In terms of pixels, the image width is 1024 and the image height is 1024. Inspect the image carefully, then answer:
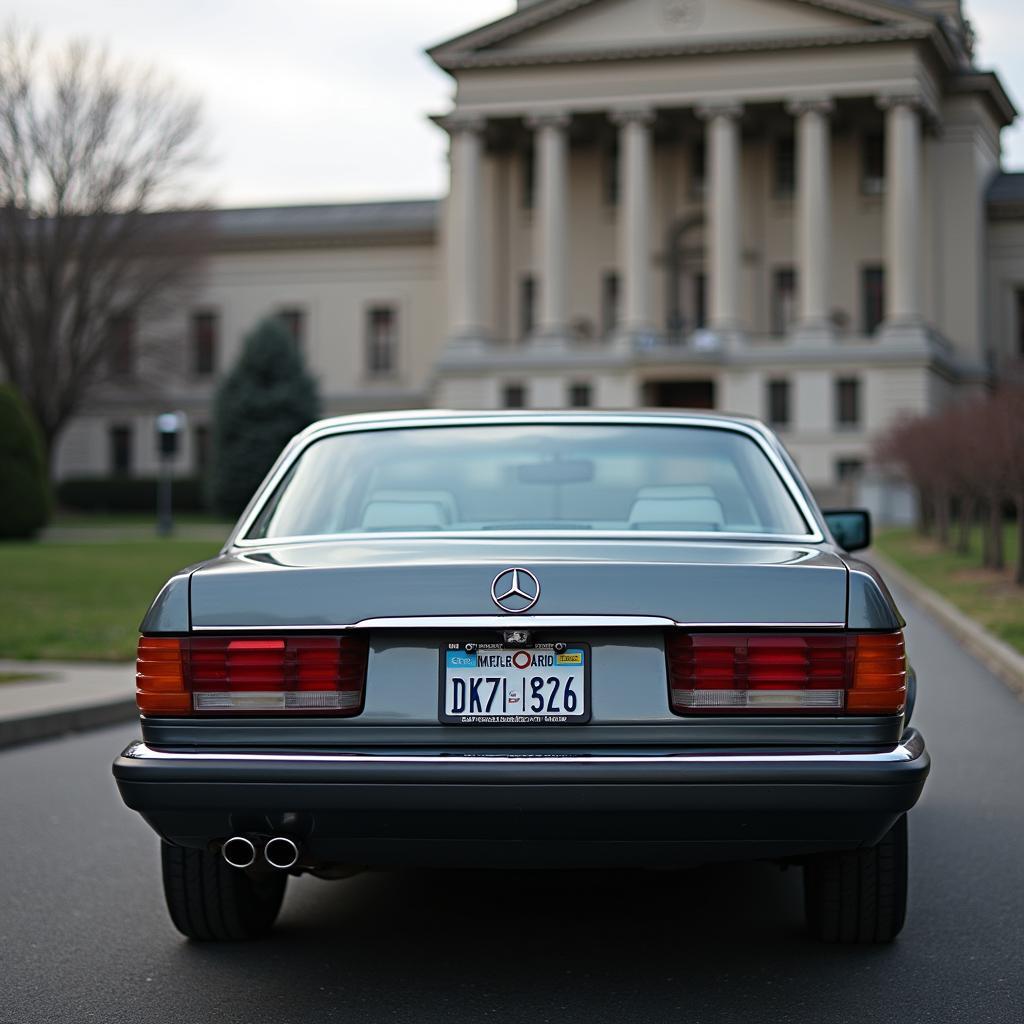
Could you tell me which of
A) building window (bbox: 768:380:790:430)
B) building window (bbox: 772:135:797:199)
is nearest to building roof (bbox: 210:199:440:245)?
building window (bbox: 772:135:797:199)

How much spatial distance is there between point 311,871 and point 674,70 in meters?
58.6

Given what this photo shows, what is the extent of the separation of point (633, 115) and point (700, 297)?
8.92 m

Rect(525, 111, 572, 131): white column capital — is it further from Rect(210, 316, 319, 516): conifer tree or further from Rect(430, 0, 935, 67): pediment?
Rect(210, 316, 319, 516): conifer tree

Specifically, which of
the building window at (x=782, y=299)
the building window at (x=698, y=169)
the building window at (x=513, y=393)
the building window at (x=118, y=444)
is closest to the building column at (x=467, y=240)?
the building window at (x=513, y=393)

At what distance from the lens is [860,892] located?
489 cm

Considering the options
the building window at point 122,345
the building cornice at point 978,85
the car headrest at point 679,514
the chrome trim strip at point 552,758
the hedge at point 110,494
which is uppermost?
the building cornice at point 978,85

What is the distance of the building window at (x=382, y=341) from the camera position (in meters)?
74.1

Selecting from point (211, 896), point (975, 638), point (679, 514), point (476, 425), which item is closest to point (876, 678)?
point (679, 514)

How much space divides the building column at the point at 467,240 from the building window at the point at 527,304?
4064 millimetres

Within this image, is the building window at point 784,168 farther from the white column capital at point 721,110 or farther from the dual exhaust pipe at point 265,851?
the dual exhaust pipe at point 265,851

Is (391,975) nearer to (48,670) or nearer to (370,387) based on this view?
(48,670)

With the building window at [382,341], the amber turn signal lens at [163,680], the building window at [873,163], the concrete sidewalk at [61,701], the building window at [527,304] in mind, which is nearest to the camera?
the amber turn signal lens at [163,680]

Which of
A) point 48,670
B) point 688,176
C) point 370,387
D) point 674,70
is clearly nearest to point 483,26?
point 674,70

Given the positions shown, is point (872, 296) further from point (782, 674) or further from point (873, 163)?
point (782, 674)
